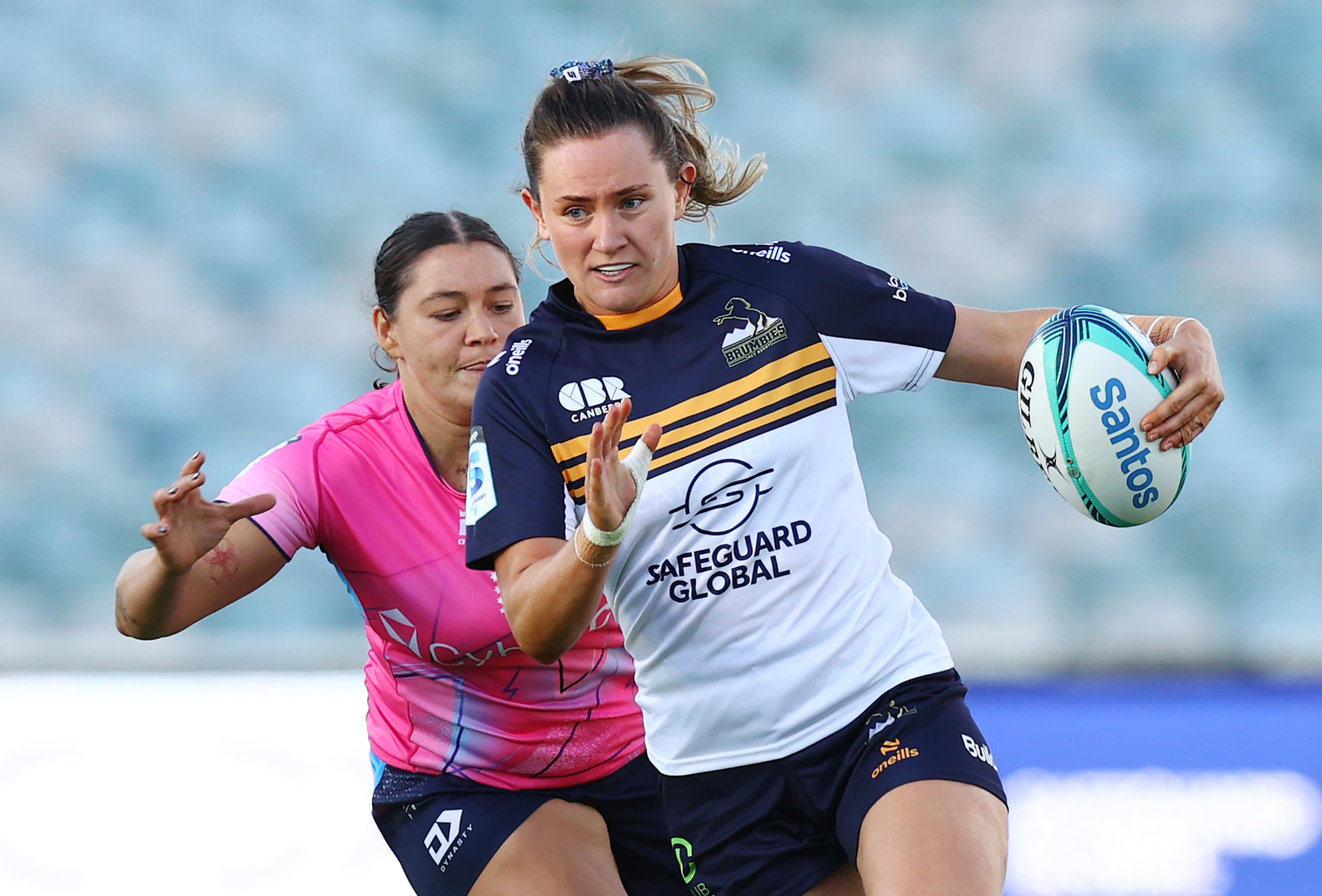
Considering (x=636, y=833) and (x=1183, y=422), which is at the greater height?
(x=1183, y=422)

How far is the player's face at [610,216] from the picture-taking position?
2.31m

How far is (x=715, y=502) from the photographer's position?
7.52 ft

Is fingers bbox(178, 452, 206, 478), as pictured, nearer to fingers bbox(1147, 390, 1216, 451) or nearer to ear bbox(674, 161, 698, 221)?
ear bbox(674, 161, 698, 221)

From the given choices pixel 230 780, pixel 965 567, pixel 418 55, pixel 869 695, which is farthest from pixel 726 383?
pixel 418 55

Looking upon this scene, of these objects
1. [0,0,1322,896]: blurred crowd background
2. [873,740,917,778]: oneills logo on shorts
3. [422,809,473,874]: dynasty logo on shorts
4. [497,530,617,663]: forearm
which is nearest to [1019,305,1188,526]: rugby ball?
[873,740,917,778]: oneills logo on shorts

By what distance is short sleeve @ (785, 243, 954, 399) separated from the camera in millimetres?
→ 2408

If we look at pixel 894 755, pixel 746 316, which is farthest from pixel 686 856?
pixel 746 316

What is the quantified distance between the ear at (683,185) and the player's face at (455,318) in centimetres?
54

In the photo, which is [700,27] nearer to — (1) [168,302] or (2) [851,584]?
(1) [168,302]

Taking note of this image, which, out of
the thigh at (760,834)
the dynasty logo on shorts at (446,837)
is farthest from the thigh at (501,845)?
the thigh at (760,834)

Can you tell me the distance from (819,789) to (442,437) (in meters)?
→ 1.16

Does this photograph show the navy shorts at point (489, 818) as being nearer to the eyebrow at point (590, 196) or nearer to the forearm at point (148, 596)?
the forearm at point (148, 596)

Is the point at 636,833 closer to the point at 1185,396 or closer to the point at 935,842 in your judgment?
the point at 935,842

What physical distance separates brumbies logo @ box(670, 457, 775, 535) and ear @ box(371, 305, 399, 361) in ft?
3.43
